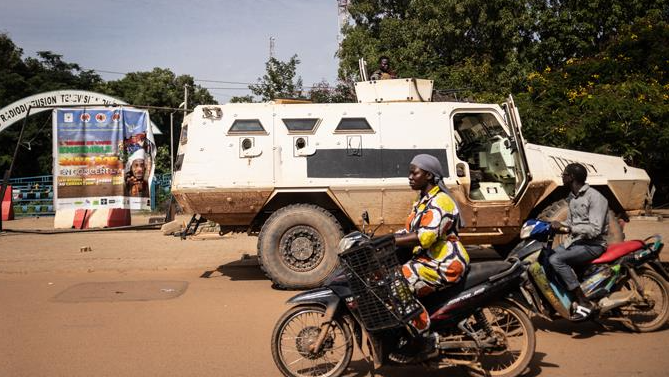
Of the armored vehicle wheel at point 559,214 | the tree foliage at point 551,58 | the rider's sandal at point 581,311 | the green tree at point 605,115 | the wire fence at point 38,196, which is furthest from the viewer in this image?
the wire fence at point 38,196

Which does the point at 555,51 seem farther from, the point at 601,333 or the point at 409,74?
the point at 601,333

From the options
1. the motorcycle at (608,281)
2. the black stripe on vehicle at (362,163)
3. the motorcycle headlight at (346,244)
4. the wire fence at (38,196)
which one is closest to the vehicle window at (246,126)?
the black stripe on vehicle at (362,163)

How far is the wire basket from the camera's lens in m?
3.68

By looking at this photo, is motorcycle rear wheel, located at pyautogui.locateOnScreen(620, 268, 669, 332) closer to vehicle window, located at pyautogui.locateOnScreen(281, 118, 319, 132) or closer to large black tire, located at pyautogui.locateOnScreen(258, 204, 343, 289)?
large black tire, located at pyautogui.locateOnScreen(258, 204, 343, 289)

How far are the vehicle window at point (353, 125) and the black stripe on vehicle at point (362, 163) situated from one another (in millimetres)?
279

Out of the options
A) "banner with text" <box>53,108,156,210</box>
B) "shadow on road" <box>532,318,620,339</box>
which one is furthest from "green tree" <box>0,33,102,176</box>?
"shadow on road" <box>532,318,620,339</box>

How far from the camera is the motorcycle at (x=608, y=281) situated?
4953mm

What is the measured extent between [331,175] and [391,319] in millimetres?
3792

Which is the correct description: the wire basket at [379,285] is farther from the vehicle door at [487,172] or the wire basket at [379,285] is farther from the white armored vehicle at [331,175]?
the vehicle door at [487,172]

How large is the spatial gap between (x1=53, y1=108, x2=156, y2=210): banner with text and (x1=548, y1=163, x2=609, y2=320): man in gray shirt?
11.2m

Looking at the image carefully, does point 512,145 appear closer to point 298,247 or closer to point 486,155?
point 486,155

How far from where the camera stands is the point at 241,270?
875cm

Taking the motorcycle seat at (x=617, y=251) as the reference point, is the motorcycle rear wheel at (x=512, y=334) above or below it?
below

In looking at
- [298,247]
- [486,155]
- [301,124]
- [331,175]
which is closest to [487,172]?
[486,155]
